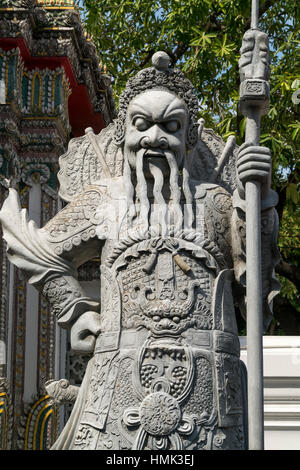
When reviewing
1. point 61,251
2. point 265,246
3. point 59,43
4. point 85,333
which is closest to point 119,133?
point 61,251

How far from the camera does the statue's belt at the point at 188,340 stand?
17.3ft

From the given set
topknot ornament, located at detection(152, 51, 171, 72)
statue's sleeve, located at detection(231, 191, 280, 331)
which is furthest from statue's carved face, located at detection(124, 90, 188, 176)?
statue's sleeve, located at detection(231, 191, 280, 331)

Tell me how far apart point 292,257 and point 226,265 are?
29.9ft

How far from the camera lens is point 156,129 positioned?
218 inches

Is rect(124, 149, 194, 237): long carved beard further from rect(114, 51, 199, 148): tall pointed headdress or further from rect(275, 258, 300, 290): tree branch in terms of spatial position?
rect(275, 258, 300, 290): tree branch

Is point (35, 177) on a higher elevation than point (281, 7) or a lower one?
lower

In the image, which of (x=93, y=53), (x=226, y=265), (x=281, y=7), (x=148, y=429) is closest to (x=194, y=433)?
(x=148, y=429)

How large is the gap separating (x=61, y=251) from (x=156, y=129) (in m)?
0.85

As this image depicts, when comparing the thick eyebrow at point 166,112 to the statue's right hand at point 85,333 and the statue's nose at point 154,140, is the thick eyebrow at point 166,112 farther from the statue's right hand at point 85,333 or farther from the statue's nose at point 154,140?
the statue's right hand at point 85,333

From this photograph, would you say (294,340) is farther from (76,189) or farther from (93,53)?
(93,53)

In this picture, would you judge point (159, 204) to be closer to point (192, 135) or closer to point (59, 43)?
point (192, 135)

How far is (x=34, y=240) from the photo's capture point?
5.69 m

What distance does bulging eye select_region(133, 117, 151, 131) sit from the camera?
557 centimetres

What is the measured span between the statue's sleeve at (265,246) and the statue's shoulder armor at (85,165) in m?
0.85
